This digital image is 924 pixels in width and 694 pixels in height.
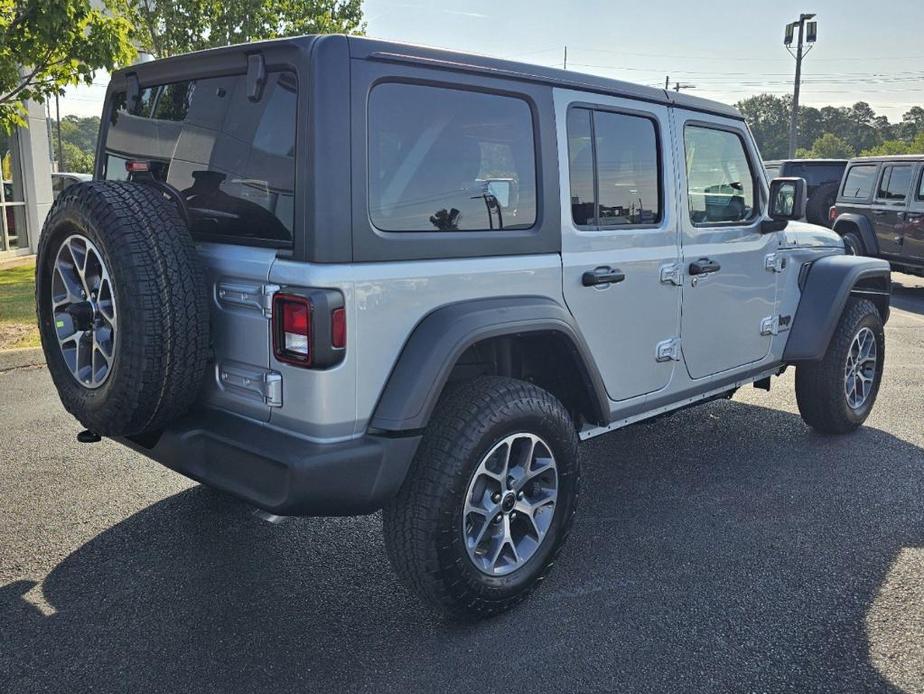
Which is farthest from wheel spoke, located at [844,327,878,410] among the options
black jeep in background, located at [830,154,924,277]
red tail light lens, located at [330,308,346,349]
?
black jeep in background, located at [830,154,924,277]

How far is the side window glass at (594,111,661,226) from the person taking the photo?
3.49 metres

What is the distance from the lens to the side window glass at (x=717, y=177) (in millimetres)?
4008

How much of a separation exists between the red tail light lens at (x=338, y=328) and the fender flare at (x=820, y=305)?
3.23 m

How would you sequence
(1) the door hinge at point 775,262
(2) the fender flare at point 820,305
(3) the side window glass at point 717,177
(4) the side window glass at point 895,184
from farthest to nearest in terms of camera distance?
(4) the side window glass at point 895,184, (2) the fender flare at point 820,305, (1) the door hinge at point 775,262, (3) the side window glass at point 717,177

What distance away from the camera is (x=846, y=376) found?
5.12 metres

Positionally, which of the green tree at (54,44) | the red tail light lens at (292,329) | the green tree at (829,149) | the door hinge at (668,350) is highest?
the green tree at (829,149)

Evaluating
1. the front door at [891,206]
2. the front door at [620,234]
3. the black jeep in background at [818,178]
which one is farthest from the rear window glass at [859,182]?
the front door at [620,234]

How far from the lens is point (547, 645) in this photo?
2.85 m

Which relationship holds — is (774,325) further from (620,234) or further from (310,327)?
(310,327)

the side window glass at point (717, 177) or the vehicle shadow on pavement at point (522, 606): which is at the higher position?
the side window glass at point (717, 177)

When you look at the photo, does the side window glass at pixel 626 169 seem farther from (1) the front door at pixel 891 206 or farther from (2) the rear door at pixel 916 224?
(1) the front door at pixel 891 206

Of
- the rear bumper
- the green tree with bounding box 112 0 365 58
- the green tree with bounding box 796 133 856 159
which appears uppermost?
the green tree with bounding box 796 133 856 159

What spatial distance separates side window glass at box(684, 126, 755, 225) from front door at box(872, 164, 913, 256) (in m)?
8.48

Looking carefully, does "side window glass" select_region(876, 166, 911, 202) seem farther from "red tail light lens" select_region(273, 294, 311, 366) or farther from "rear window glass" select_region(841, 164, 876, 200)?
"red tail light lens" select_region(273, 294, 311, 366)
